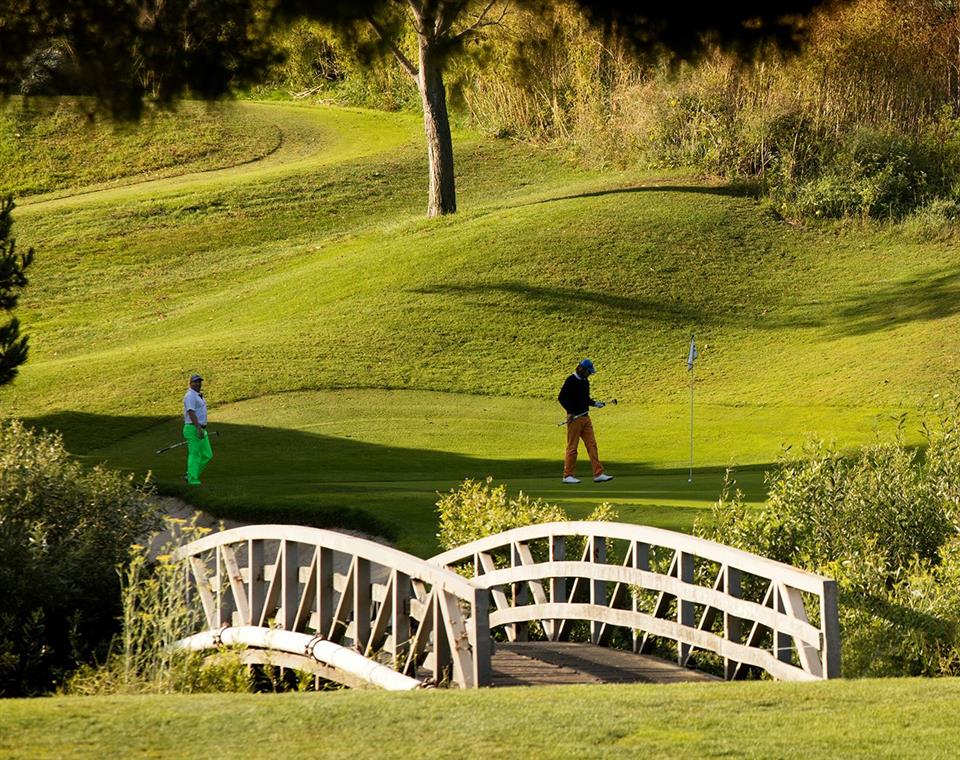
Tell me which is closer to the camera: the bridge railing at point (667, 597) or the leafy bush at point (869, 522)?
the bridge railing at point (667, 597)

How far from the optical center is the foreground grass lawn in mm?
7594

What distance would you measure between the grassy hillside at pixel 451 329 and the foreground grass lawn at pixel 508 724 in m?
8.02

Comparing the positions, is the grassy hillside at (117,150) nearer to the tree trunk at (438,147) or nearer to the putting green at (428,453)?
the tree trunk at (438,147)

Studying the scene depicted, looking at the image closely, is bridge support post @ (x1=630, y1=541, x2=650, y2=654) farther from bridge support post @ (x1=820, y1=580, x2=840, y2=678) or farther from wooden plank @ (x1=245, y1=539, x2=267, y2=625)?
wooden plank @ (x1=245, y1=539, x2=267, y2=625)

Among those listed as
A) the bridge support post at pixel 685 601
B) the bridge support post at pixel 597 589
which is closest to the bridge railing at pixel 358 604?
the bridge support post at pixel 597 589

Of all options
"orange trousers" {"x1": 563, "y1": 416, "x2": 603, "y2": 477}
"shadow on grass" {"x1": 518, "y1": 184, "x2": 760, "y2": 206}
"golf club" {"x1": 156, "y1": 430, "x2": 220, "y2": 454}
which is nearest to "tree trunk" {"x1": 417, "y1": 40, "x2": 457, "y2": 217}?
"shadow on grass" {"x1": 518, "y1": 184, "x2": 760, "y2": 206}

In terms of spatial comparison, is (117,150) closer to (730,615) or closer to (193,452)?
(193,452)

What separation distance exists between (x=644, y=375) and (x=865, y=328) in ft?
20.6

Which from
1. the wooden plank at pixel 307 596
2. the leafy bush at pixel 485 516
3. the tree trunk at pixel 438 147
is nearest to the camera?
the wooden plank at pixel 307 596

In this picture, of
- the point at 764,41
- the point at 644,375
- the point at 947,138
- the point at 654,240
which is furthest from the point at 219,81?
the point at 947,138

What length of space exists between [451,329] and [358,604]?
23036 millimetres

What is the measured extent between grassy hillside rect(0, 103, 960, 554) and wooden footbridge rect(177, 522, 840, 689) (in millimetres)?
2848

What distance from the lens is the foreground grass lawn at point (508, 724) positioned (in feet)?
24.9

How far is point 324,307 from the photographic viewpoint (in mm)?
37438
